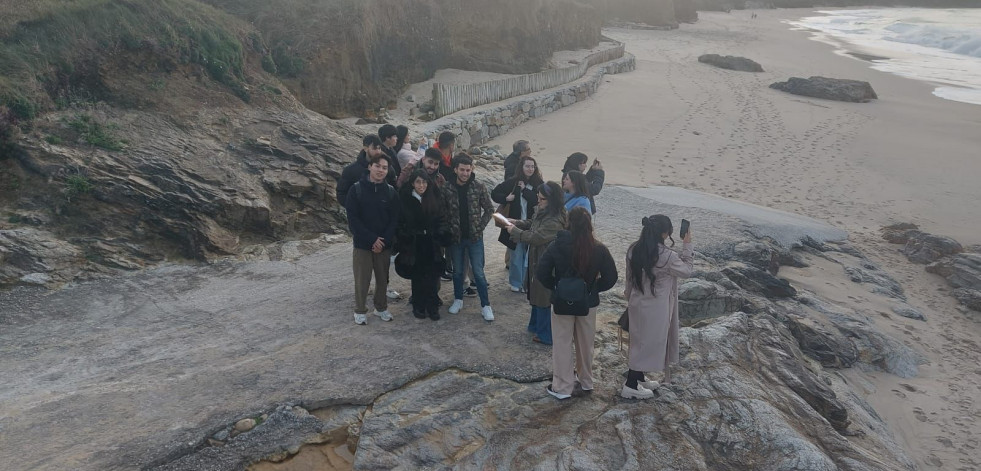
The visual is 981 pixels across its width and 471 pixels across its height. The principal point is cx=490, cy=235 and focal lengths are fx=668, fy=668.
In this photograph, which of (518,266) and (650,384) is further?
(518,266)

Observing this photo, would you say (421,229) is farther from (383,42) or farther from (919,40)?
(919,40)

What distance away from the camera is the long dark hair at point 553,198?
5738 millimetres

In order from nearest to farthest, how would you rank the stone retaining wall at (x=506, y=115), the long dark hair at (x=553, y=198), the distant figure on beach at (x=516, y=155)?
the long dark hair at (x=553, y=198) → the distant figure on beach at (x=516, y=155) → the stone retaining wall at (x=506, y=115)

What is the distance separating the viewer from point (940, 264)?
1130cm

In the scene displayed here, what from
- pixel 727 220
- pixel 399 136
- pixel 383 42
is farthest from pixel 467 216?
pixel 383 42

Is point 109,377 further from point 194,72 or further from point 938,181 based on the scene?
point 938,181

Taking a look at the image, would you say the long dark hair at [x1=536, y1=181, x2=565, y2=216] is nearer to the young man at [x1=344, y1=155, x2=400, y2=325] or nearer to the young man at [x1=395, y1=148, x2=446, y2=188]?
the young man at [x1=395, y1=148, x2=446, y2=188]

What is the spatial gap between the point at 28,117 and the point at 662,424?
7948 millimetres

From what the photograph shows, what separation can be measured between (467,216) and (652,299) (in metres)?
2.00

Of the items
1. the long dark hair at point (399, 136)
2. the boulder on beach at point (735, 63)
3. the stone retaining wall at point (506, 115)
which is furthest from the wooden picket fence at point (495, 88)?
the boulder on beach at point (735, 63)

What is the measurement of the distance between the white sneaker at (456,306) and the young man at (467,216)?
245mm

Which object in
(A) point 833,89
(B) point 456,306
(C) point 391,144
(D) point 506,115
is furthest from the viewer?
(A) point 833,89

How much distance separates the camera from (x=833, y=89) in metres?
25.0

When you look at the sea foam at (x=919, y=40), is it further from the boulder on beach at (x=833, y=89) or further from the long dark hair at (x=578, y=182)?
the long dark hair at (x=578, y=182)
